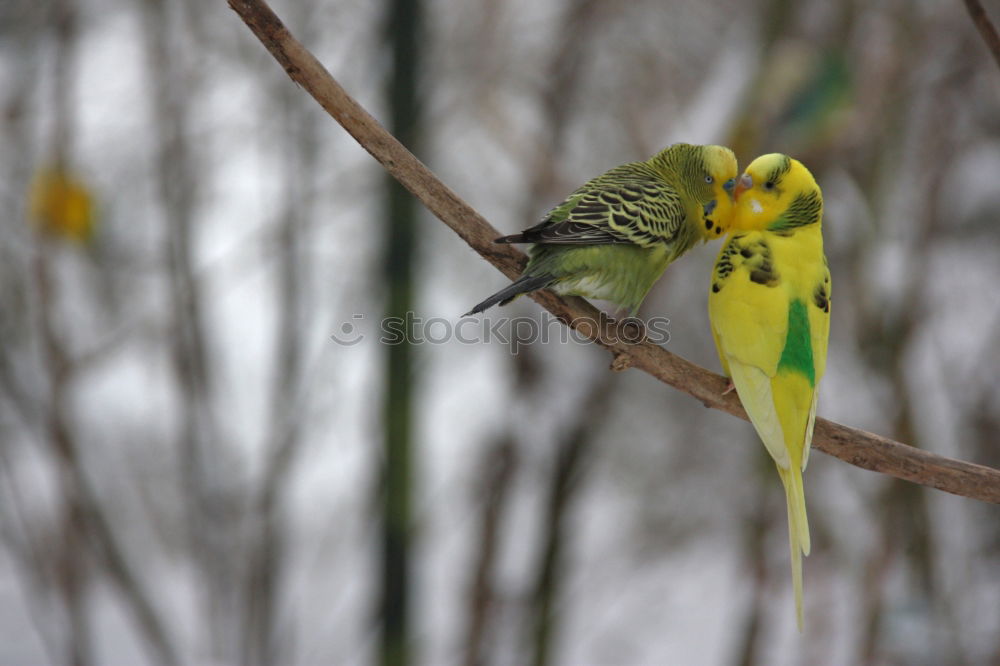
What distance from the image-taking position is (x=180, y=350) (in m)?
2.64

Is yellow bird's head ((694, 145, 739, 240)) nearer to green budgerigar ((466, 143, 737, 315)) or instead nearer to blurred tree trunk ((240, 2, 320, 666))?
green budgerigar ((466, 143, 737, 315))

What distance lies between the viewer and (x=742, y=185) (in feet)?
4.30

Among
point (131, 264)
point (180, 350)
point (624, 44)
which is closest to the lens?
point (180, 350)

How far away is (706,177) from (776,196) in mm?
121

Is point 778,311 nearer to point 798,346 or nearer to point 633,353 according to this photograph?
point 798,346

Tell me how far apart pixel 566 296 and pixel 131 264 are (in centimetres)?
202

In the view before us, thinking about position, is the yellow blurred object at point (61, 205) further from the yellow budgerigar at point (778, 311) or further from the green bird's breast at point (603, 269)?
the yellow budgerigar at point (778, 311)

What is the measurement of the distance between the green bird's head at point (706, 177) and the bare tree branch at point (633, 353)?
238 millimetres

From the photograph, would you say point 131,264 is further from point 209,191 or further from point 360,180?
point 360,180

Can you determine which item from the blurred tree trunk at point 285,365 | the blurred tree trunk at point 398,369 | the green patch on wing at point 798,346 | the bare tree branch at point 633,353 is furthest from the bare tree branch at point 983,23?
the blurred tree trunk at point 285,365

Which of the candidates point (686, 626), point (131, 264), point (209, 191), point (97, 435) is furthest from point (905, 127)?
point (97, 435)

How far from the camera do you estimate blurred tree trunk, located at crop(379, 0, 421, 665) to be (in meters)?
→ 1.91

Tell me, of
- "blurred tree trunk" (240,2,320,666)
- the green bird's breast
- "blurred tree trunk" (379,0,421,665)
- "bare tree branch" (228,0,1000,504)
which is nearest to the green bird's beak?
the green bird's breast

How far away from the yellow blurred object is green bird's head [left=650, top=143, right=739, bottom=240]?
1687 mm
